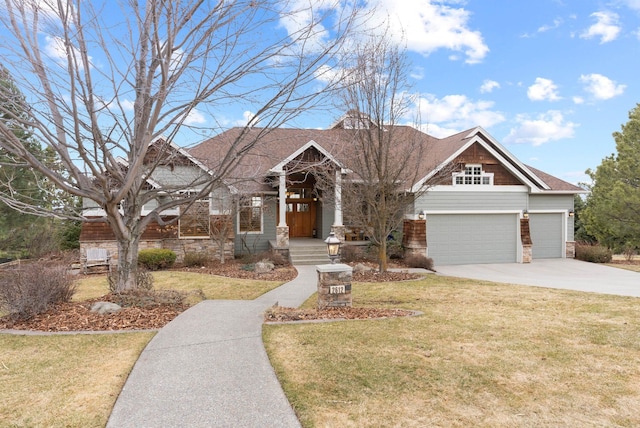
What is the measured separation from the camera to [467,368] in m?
4.83

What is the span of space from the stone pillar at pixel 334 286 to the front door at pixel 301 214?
12.3 m

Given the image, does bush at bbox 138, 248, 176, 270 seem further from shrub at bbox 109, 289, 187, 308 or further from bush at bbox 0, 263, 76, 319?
bush at bbox 0, 263, 76, 319

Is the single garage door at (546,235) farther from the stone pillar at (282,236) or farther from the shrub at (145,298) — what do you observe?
the shrub at (145,298)

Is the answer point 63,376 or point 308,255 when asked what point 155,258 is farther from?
point 63,376

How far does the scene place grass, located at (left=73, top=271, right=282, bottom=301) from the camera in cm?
1038

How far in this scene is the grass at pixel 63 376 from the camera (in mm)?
3705

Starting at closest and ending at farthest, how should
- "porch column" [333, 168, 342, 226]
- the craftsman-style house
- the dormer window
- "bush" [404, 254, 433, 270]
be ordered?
"porch column" [333, 168, 342, 226]
"bush" [404, 254, 433, 270]
the craftsman-style house
the dormer window

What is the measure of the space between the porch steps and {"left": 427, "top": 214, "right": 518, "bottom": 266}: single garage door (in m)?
4.57

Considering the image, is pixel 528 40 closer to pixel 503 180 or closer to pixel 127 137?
pixel 503 180

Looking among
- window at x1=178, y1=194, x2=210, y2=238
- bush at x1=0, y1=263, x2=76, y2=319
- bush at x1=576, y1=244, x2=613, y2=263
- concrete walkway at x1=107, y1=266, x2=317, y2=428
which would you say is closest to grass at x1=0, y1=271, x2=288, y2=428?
concrete walkway at x1=107, y1=266, x2=317, y2=428

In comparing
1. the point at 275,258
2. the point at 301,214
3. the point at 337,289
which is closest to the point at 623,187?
the point at 301,214

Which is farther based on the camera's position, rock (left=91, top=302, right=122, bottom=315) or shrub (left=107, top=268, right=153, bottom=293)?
shrub (left=107, top=268, right=153, bottom=293)

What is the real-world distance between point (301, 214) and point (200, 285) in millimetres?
9012

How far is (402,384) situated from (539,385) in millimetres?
1507
